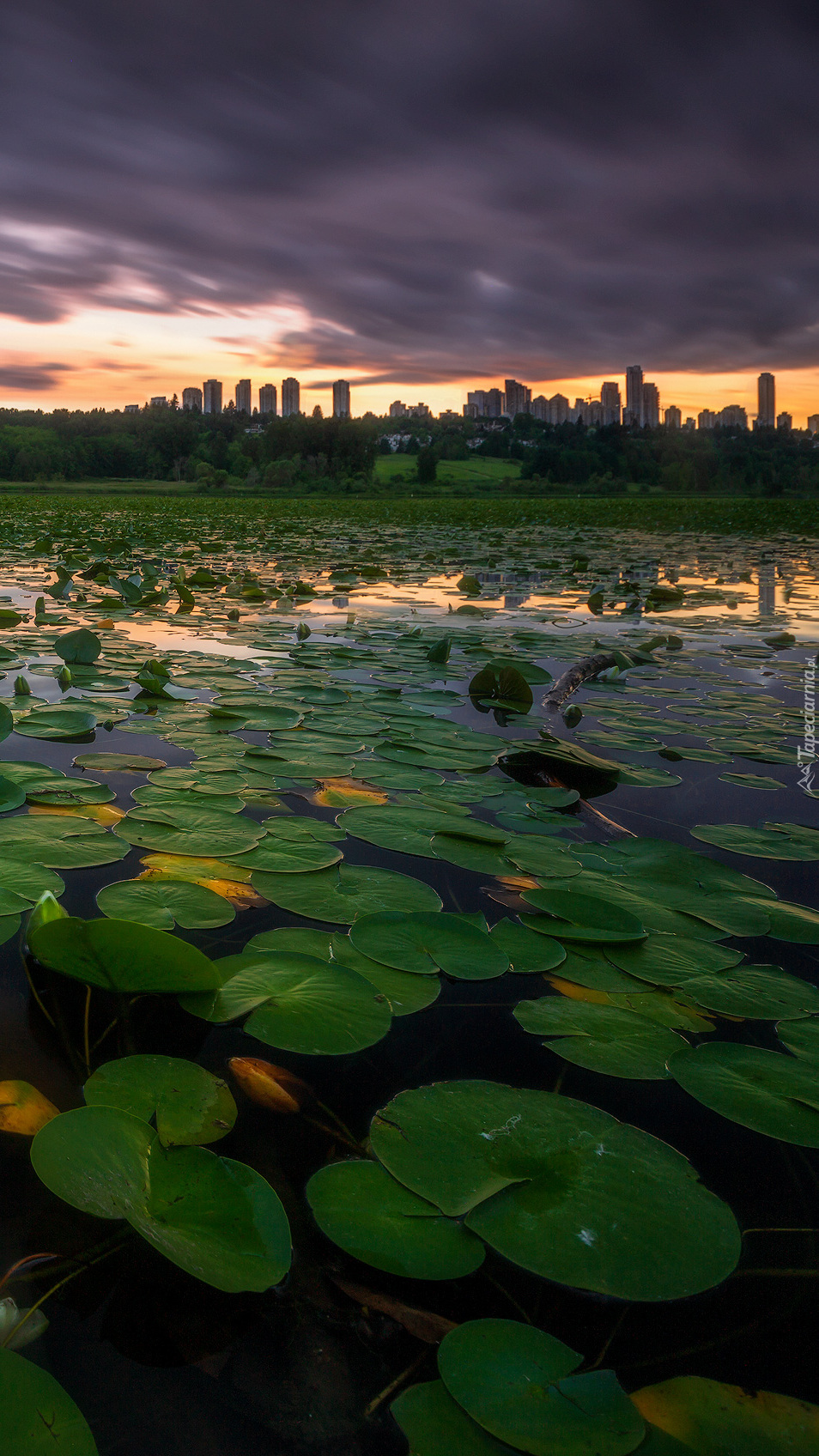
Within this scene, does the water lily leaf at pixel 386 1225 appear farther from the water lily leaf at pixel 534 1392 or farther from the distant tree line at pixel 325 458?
the distant tree line at pixel 325 458

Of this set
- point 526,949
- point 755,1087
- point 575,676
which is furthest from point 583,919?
point 575,676

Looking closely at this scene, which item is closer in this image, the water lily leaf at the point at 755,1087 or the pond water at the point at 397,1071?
the pond water at the point at 397,1071

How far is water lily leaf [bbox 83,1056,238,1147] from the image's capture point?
731 mm

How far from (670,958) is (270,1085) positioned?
0.61 m

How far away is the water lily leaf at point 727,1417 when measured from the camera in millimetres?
509

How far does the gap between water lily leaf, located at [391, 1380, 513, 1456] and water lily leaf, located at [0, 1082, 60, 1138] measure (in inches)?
16.2

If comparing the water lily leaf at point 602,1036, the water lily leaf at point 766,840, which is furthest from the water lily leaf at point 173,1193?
the water lily leaf at point 766,840

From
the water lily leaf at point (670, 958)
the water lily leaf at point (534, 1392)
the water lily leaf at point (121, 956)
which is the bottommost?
the water lily leaf at point (534, 1392)

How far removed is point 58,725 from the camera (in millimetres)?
2117

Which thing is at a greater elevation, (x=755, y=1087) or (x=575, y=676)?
(x=575, y=676)

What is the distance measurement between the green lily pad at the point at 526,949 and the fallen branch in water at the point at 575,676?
60.0 inches

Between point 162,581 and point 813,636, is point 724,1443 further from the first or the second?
point 162,581

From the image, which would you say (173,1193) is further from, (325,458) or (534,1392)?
(325,458)

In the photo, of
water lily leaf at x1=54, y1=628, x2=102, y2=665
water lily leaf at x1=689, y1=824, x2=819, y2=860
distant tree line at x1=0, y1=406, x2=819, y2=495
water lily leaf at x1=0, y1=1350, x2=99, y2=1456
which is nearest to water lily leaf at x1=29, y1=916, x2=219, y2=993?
water lily leaf at x1=0, y1=1350, x2=99, y2=1456
